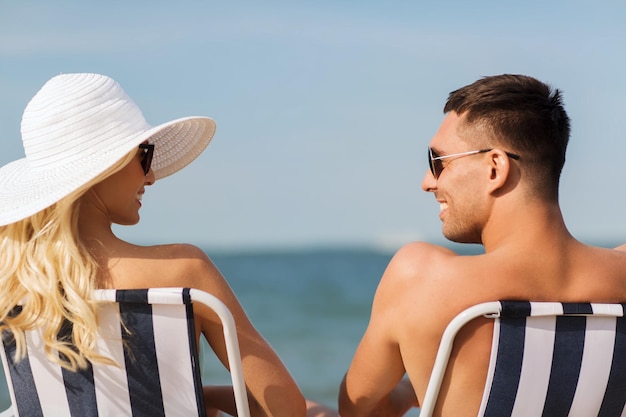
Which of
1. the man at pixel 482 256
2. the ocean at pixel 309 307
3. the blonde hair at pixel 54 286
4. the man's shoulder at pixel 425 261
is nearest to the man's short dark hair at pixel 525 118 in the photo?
the man at pixel 482 256

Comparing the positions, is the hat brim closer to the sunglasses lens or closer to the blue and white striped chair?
the sunglasses lens

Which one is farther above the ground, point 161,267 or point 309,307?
point 161,267

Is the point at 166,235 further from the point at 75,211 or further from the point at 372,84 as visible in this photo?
the point at 75,211

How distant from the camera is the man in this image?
2863 mm

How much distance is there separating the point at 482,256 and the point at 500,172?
0.94 ft

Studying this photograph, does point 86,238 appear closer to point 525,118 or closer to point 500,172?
point 500,172

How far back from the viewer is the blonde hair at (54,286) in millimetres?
2906

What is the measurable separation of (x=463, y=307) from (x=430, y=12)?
1488 inches

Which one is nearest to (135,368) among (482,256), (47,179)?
(47,179)

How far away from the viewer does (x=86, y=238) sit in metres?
3.03

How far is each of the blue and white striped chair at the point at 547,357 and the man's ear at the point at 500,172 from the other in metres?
0.40

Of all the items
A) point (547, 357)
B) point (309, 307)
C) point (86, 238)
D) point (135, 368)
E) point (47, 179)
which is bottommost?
point (309, 307)

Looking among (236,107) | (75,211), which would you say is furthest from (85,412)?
(236,107)

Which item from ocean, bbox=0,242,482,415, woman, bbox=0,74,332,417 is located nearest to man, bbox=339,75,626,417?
woman, bbox=0,74,332,417
